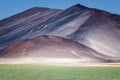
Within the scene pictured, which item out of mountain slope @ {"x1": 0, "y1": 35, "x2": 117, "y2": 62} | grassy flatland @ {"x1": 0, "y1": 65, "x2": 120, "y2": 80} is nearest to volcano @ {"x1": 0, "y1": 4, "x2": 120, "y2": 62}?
mountain slope @ {"x1": 0, "y1": 35, "x2": 117, "y2": 62}

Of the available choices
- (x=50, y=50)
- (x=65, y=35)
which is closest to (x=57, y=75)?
(x=50, y=50)

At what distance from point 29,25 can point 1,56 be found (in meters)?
41.2

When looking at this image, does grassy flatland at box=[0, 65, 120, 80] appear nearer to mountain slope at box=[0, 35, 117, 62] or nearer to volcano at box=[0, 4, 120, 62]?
volcano at box=[0, 4, 120, 62]

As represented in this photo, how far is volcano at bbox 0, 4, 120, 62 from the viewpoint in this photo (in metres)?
139

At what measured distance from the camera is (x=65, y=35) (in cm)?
15312

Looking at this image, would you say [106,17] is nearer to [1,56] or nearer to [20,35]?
[20,35]

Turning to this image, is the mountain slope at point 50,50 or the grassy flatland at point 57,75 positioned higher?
the mountain slope at point 50,50

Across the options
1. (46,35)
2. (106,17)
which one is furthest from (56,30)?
(106,17)

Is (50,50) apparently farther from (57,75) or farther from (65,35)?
(57,75)

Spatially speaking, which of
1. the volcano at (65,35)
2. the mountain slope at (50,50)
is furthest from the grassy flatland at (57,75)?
the mountain slope at (50,50)

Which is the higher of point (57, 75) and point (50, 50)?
point (50, 50)

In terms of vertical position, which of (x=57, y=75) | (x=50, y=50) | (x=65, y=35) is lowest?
(x=57, y=75)

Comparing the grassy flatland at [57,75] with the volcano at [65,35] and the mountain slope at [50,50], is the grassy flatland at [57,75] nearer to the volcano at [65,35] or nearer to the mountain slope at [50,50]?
the volcano at [65,35]

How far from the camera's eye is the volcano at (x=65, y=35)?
139 m
